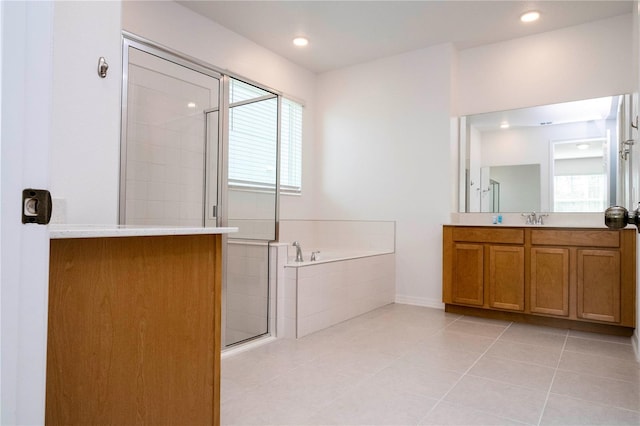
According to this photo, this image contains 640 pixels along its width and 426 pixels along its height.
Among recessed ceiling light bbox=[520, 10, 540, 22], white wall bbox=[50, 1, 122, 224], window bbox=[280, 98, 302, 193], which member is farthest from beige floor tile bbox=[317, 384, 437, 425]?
recessed ceiling light bbox=[520, 10, 540, 22]

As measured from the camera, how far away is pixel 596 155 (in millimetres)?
3557

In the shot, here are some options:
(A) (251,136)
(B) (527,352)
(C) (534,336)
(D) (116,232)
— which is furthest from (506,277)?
(D) (116,232)

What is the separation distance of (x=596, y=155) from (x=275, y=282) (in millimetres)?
2988

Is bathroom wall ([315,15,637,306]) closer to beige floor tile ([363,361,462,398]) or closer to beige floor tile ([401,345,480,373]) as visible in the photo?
beige floor tile ([401,345,480,373])

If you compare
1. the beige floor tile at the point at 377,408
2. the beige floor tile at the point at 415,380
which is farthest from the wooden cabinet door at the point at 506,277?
the beige floor tile at the point at 377,408

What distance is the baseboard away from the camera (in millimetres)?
4043

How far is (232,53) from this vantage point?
151 inches

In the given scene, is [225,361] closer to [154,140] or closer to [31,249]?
[154,140]

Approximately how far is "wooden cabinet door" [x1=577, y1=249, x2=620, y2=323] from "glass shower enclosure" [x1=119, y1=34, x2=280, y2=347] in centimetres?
242

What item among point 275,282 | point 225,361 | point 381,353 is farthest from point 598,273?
point 225,361

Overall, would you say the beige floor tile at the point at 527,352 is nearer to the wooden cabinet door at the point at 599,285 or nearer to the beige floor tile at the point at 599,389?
the beige floor tile at the point at 599,389

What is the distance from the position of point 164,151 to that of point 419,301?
9.50ft

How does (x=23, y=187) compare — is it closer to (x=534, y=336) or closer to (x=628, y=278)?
(x=534, y=336)

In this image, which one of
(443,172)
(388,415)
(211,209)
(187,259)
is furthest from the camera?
(443,172)
